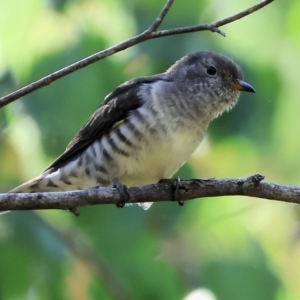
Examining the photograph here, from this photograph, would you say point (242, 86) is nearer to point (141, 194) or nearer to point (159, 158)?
point (159, 158)

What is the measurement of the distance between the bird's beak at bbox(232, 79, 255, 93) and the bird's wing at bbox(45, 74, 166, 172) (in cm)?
35

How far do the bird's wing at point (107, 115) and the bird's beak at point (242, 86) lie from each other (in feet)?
1.15

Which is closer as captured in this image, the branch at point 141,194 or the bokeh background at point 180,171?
the branch at point 141,194

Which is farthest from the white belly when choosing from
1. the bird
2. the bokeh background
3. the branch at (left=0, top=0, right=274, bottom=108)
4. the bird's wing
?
the branch at (left=0, top=0, right=274, bottom=108)

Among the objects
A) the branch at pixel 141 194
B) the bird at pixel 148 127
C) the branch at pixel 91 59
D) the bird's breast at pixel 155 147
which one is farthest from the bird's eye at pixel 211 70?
the branch at pixel 91 59

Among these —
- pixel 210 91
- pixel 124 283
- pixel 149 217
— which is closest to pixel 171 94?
pixel 210 91

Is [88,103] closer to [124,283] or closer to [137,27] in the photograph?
[137,27]

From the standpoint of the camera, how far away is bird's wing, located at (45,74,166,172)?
3013 mm

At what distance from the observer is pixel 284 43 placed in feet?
10.8

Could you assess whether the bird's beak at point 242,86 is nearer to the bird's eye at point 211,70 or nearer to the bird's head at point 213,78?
the bird's head at point 213,78

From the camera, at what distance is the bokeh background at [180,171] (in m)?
3.04

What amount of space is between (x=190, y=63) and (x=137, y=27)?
0.33m

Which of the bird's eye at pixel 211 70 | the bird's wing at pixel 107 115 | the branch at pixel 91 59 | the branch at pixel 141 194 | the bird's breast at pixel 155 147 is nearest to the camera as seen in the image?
the branch at pixel 91 59

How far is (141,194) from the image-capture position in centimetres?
250
